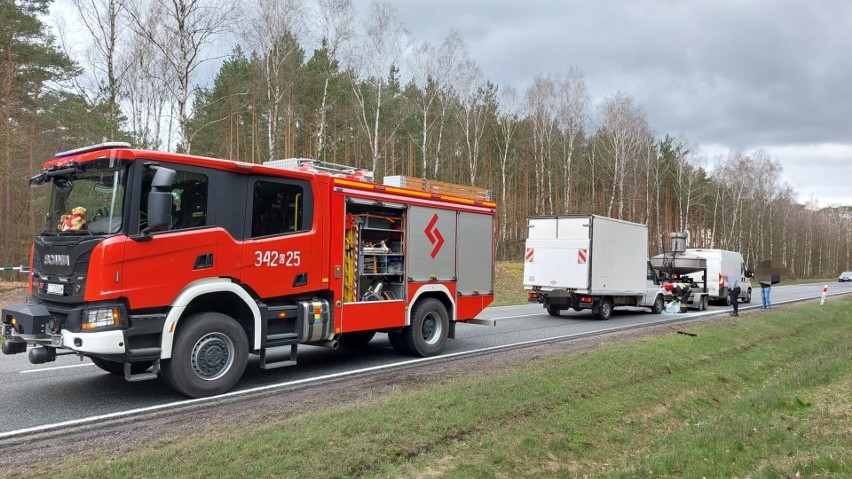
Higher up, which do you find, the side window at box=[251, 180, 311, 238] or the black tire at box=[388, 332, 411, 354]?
the side window at box=[251, 180, 311, 238]

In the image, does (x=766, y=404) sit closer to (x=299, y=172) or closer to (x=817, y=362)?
(x=817, y=362)

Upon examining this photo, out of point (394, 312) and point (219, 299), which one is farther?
point (394, 312)

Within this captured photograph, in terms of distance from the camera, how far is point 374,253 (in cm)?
938

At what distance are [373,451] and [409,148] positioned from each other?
3556 cm

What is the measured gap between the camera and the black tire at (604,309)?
59.7 feet

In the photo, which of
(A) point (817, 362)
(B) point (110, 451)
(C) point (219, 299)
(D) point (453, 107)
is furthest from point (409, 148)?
(B) point (110, 451)

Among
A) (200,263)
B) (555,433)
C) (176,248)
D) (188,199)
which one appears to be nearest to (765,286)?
(555,433)

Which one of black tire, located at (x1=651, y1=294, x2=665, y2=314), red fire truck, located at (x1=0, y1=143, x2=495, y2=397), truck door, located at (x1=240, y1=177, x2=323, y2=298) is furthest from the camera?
black tire, located at (x1=651, y1=294, x2=665, y2=314)

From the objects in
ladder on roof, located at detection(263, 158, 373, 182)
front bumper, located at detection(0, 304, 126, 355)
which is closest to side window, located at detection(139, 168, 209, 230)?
front bumper, located at detection(0, 304, 126, 355)

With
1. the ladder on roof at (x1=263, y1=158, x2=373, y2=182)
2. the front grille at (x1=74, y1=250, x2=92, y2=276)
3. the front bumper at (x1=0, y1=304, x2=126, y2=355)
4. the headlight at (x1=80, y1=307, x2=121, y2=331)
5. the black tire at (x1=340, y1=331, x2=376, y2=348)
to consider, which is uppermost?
the ladder on roof at (x1=263, y1=158, x2=373, y2=182)

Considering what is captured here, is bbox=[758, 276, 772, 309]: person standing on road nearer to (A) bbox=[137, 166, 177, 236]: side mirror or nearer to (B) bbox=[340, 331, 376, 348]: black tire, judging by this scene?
(B) bbox=[340, 331, 376, 348]: black tire

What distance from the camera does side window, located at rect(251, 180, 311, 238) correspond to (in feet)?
24.8

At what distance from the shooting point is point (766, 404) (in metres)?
7.98

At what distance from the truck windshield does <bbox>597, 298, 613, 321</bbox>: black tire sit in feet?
Answer: 48.3
